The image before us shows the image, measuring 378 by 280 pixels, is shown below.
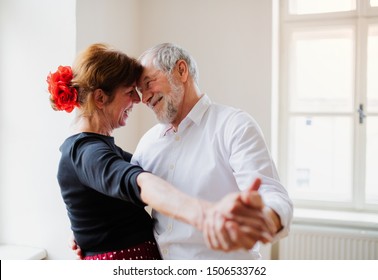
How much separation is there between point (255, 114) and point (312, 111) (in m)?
0.62

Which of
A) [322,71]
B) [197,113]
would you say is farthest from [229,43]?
[197,113]

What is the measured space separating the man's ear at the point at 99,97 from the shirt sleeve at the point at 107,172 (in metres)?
0.24

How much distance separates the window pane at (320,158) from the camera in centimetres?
268

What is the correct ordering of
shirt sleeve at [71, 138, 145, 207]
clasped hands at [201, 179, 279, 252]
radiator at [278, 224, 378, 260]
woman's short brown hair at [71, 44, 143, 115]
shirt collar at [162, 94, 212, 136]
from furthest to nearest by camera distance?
radiator at [278, 224, 378, 260] < shirt collar at [162, 94, 212, 136] < woman's short brown hair at [71, 44, 143, 115] < shirt sleeve at [71, 138, 145, 207] < clasped hands at [201, 179, 279, 252]

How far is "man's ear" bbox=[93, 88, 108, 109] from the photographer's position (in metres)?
1.25

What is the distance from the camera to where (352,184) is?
105 inches

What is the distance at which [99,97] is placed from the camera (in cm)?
127

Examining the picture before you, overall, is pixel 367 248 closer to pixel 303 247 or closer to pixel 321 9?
pixel 303 247

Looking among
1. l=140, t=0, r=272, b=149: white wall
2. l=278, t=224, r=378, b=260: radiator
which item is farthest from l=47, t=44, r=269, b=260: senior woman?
l=278, t=224, r=378, b=260: radiator

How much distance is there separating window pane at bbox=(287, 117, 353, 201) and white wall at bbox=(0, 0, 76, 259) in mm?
1710

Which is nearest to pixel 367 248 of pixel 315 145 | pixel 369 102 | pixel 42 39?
pixel 315 145

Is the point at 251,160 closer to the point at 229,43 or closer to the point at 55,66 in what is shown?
the point at 55,66

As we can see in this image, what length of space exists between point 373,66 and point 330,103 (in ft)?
1.25

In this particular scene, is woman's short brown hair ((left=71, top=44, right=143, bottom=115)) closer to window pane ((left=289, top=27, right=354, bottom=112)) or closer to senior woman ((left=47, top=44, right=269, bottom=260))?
senior woman ((left=47, top=44, right=269, bottom=260))
